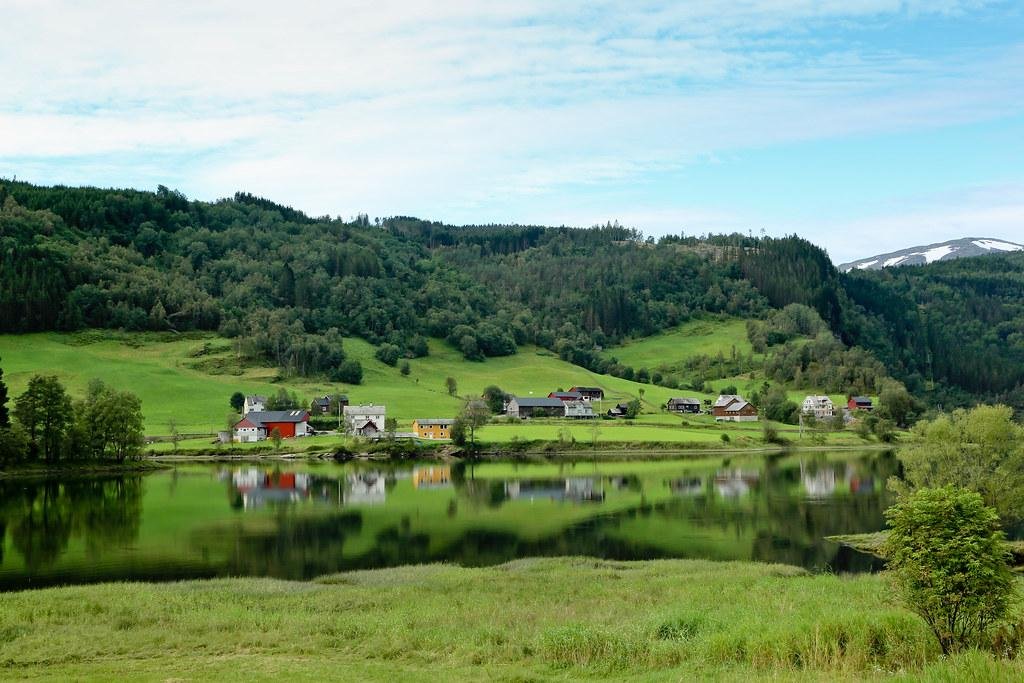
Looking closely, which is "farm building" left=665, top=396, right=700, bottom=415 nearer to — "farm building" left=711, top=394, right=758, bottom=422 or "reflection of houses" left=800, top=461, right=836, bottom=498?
"farm building" left=711, top=394, right=758, bottom=422

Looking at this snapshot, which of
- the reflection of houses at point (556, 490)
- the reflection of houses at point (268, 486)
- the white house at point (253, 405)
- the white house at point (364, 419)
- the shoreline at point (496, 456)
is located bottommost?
the shoreline at point (496, 456)

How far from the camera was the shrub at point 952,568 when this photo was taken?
1794cm

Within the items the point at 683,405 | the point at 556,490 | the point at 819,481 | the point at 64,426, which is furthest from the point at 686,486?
the point at 683,405

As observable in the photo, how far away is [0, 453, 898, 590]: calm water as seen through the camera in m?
41.8


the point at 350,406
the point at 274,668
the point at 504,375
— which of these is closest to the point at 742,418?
the point at 504,375

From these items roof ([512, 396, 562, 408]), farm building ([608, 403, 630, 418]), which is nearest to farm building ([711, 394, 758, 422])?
farm building ([608, 403, 630, 418])

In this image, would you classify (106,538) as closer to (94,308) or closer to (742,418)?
(742,418)

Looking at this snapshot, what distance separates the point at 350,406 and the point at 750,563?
95.7 m

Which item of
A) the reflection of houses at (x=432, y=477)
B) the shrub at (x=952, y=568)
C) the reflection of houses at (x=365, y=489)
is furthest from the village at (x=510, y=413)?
the shrub at (x=952, y=568)

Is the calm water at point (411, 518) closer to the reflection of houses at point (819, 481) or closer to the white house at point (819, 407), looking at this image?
the reflection of houses at point (819, 481)

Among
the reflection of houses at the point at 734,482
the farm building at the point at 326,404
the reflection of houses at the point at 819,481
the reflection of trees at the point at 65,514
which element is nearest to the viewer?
the reflection of trees at the point at 65,514

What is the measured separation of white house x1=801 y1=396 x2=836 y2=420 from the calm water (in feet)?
203

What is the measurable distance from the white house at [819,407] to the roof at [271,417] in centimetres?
8564

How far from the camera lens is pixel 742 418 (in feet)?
483
